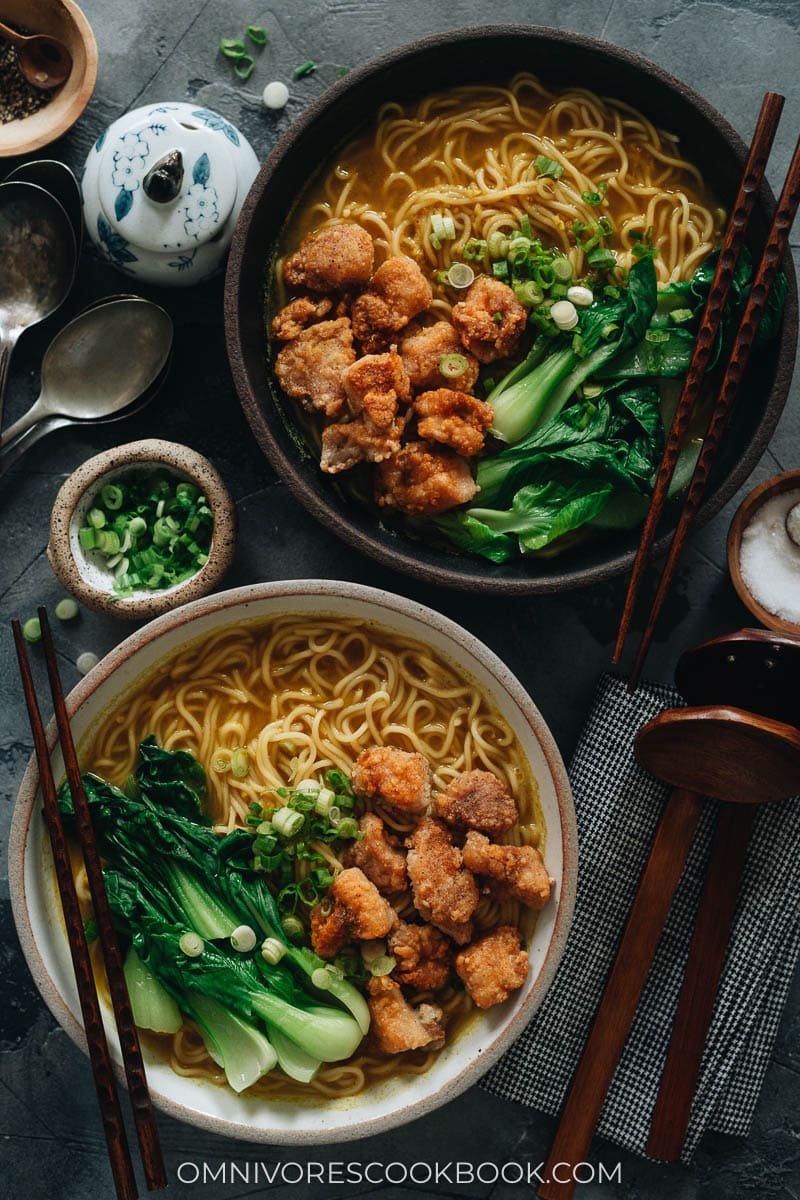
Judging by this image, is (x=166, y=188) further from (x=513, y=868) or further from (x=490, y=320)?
(x=513, y=868)

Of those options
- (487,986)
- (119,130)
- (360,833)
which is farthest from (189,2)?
(487,986)

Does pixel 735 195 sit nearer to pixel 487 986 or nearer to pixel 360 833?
pixel 360 833

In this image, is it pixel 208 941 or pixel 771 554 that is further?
pixel 771 554

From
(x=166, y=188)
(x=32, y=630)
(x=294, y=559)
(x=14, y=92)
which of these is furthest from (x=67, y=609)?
(x=14, y=92)

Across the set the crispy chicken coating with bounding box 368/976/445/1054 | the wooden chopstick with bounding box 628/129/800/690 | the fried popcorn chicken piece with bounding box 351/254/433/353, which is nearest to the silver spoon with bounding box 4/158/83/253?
the fried popcorn chicken piece with bounding box 351/254/433/353

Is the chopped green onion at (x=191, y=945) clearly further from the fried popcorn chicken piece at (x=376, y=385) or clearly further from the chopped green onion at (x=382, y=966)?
the fried popcorn chicken piece at (x=376, y=385)

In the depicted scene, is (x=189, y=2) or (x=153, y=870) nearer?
(x=153, y=870)
